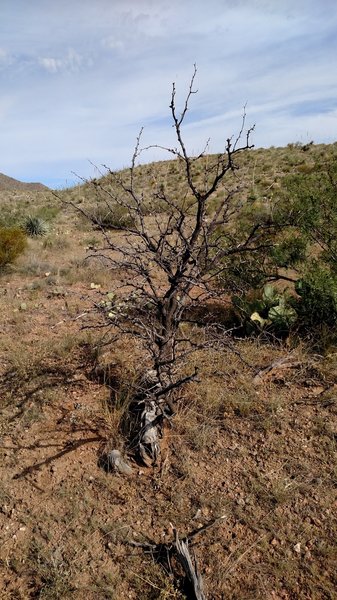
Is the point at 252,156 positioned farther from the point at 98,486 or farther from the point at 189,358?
the point at 98,486

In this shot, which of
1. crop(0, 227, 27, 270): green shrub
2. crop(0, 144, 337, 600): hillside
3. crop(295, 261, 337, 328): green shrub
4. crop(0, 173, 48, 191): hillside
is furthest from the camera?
crop(0, 173, 48, 191): hillside

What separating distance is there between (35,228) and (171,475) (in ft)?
37.1

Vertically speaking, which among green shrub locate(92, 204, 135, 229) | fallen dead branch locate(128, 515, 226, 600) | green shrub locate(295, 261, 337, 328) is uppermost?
green shrub locate(92, 204, 135, 229)

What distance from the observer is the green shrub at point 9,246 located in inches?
374

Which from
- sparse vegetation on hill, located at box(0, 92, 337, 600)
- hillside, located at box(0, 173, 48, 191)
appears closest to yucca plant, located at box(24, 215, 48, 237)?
sparse vegetation on hill, located at box(0, 92, 337, 600)

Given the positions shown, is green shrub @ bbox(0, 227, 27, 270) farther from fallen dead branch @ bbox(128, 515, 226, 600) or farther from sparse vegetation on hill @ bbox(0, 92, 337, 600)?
fallen dead branch @ bbox(128, 515, 226, 600)

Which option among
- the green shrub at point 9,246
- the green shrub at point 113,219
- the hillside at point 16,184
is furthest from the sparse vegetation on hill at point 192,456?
the hillside at point 16,184

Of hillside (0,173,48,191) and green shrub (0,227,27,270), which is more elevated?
hillside (0,173,48,191)

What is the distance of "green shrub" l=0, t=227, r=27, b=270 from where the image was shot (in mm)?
9508

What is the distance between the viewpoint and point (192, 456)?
3.77m

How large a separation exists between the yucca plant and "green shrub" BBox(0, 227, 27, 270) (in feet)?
11.0

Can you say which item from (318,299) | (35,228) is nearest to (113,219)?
(35,228)

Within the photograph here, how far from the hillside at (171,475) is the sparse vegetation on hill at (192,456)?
11mm

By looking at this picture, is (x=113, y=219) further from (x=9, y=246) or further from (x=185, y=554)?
(x=185, y=554)
